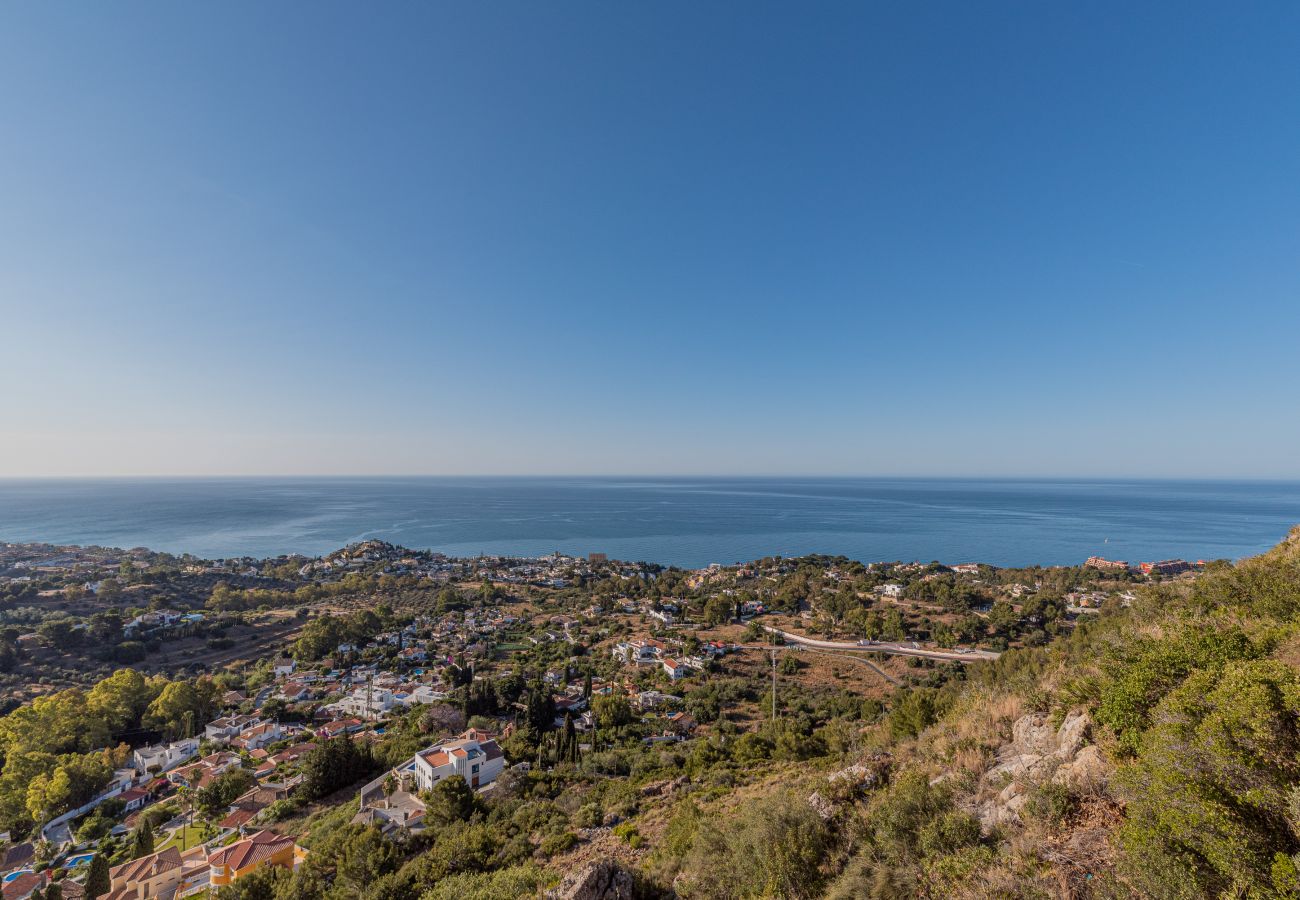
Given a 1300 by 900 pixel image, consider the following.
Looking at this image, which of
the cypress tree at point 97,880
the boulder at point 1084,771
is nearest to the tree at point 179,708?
the cypress tree at point 97,880

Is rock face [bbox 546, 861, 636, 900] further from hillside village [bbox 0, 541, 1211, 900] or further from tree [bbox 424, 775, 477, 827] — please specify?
tree [bbox 424, 775, 477, 827]

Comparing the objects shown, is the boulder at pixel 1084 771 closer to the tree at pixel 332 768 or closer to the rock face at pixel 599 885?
the rock face at pixel 599 885

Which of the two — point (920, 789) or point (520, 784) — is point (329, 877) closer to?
point (520, 784)

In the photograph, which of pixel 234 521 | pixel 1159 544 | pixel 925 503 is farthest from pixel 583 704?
pixel 925 503

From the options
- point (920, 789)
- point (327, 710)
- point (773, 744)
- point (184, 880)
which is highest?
point (920, 789)

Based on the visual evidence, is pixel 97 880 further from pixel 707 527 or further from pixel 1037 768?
pixel 707 527

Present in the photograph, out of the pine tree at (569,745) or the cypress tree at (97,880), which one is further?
the pine tree at (569,745)
